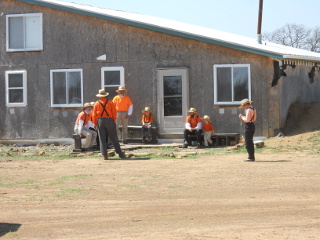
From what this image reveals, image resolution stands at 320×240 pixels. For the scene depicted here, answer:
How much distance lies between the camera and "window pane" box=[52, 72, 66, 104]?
76.3 feet

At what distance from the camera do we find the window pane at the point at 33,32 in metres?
23.5

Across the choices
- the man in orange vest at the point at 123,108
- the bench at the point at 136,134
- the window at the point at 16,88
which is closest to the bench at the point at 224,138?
the bench at the point at 136,134

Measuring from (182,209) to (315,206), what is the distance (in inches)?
77.6

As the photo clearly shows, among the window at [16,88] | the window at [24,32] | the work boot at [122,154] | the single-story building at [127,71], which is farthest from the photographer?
the window at [16,88]

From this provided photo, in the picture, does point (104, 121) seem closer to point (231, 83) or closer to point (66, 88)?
point (231, 83)

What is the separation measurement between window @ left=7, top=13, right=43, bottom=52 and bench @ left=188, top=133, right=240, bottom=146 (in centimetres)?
677

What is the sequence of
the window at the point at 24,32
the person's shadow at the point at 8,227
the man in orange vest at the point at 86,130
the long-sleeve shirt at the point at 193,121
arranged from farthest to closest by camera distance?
the window at the point at 24,32 < the long-sleeve shirt at the point at 193,121 < the man in orange vest at the point at 86,130 < the person's shadow at the point at 8,227

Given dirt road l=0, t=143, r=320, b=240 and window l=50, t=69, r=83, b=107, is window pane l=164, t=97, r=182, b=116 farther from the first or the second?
dirt road l=0, t=143, r=320, b=240

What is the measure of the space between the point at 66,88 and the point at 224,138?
19.1ft

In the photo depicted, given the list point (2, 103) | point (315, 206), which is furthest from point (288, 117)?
point (315, 206)

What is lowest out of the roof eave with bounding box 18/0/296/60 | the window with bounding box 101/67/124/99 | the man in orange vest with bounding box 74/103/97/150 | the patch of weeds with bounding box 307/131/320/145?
A: the patch of weeds with bounding box 307/131/320/145

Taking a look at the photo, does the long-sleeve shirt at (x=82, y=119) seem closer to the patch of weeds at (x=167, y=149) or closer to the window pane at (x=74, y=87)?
the patch of weeds at (x=167, y=149)

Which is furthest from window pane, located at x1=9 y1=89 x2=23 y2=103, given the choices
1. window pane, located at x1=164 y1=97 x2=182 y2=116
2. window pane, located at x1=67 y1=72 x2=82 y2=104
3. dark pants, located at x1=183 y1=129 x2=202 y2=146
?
dark pants, located at x1=183 y1=129 x2=202 y2=146

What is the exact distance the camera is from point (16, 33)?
23750mm
